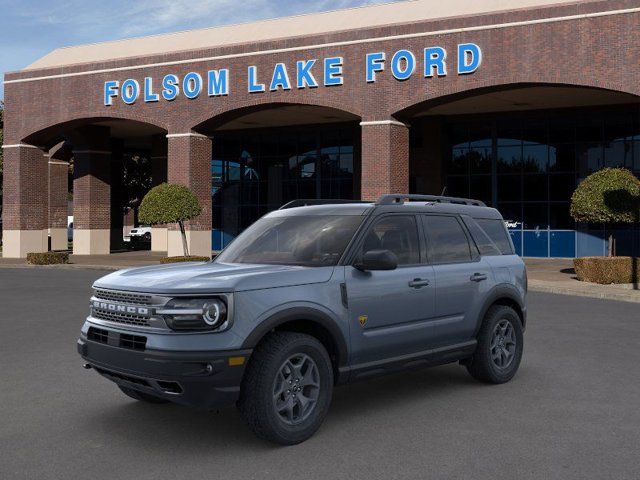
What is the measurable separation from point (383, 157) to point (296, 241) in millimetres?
22108

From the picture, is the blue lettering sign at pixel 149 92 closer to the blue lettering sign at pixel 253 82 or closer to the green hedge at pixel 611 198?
A: the blue lettering sign at pixel 253 82

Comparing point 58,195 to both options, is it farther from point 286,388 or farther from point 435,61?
point 286,388

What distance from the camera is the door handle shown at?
22.3 ft

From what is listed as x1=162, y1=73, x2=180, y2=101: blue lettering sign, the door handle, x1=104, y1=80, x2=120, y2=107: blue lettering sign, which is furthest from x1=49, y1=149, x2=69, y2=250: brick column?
the door handle

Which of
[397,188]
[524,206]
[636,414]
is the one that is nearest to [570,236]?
[524,206]

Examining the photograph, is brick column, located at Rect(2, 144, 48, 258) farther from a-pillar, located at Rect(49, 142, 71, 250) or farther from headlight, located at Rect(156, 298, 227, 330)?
headlight, located at Rect(156, 298, 227, 330)

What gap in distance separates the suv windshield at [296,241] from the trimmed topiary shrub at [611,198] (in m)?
17.5

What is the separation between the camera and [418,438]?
5891 millimetres

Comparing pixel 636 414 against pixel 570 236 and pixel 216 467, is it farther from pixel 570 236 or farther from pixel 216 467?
pixel 570 236

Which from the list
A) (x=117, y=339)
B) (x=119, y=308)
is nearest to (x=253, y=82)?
(x=119, y=308)

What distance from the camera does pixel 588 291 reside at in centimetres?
1892

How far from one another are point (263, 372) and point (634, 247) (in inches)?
1213

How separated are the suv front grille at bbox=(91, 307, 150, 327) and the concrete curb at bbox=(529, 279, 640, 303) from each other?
14707 mm

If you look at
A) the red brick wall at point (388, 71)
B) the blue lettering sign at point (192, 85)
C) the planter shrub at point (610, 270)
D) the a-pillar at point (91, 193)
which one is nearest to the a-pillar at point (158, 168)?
the a-pillar at point (91, 193)
